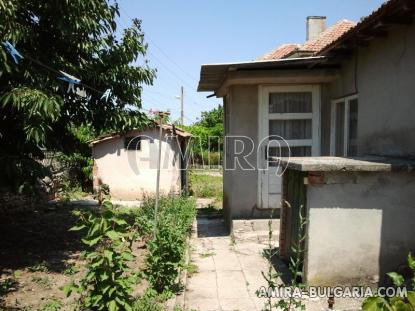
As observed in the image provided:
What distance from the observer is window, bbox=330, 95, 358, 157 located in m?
7.57

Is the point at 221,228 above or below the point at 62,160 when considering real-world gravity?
below

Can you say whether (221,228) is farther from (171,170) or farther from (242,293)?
(171,170)

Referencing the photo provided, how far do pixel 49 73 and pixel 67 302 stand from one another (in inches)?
137

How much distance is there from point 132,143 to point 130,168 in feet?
3.81

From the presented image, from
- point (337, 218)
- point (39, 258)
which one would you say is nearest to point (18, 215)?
point (39, 258)

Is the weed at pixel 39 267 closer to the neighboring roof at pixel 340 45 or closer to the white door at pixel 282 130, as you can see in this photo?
the white door at pixel 282 130

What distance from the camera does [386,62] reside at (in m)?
6.17

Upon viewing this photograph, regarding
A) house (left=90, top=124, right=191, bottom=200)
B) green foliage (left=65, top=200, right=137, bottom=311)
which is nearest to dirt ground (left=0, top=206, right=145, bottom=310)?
green foliage (left=65, top=200, right=137, bottom=311)

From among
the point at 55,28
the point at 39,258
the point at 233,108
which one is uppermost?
the point at 55,28

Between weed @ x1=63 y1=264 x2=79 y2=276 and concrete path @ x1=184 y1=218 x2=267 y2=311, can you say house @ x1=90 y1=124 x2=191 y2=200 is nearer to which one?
concrete path @ x1=184 y1=218 x2=267 y2=311

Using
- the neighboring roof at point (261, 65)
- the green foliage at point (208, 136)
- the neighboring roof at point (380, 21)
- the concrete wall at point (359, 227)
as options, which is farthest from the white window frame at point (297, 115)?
the green foliage at point (208, 136)

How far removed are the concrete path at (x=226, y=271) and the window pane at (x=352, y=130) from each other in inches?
91.8

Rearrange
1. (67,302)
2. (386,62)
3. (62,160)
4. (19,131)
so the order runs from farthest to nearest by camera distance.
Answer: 1. (62,160)
2. (19,131)
3. (386,62)
4. (67,302)

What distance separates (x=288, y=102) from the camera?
8.45 meters
